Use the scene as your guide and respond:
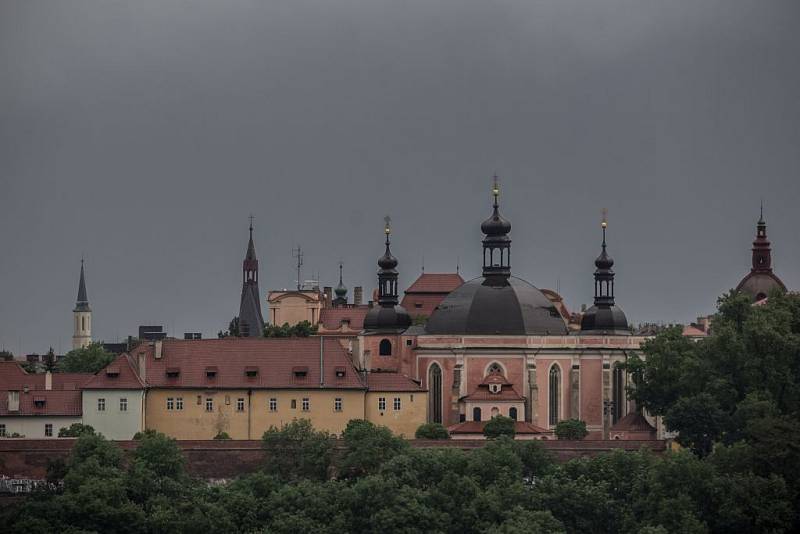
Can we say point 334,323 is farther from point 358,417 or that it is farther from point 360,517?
point 360,517

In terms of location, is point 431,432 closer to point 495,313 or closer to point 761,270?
point 495,313

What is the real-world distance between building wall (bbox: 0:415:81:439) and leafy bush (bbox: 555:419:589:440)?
21.2 m

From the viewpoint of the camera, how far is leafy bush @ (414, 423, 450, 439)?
14162 cm

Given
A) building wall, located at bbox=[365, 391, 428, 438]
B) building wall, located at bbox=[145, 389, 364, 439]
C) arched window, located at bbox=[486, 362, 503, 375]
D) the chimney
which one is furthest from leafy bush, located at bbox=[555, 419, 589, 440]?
the chimney

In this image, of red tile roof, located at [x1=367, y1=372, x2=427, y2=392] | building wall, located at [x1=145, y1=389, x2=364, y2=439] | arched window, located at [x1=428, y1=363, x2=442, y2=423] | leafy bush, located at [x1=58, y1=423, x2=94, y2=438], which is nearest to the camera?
leafy bush, located at [x1=58, y1=423, x2=94, y2=438]

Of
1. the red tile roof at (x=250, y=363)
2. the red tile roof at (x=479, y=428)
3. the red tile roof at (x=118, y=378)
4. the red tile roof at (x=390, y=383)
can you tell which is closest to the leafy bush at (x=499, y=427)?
the red tile roof at (x=479, y=428)

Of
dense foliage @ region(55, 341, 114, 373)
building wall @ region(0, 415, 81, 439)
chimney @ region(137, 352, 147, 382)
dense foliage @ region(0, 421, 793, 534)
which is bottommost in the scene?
dense foliage @ region(0, 421, 793, 534)

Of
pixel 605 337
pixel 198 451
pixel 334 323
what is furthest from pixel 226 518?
pixel 334 323

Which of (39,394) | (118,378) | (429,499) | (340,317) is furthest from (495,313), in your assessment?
(340,317)

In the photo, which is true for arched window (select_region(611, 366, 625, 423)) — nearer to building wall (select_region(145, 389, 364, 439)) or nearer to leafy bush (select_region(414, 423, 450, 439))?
leafy bush (select_region(414, 423, 450, 439))

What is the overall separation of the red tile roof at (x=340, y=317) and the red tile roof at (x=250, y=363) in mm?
47296

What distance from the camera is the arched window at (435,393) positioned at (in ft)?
503

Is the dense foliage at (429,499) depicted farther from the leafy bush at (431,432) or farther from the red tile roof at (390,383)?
the red tile roof at (390,383)

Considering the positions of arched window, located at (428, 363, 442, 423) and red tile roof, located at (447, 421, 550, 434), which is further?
arched window, located at (428, 363, 442, 423)
